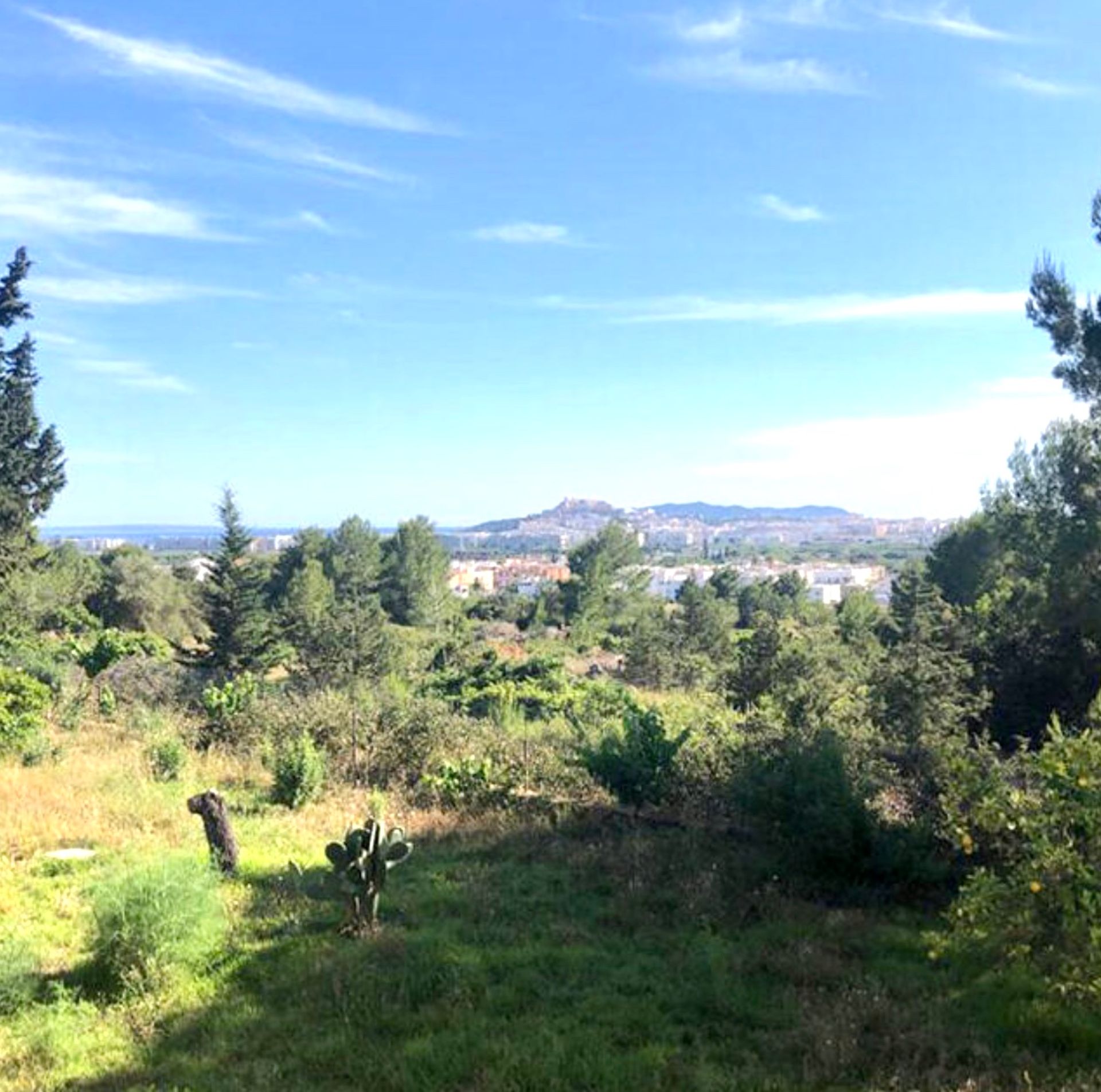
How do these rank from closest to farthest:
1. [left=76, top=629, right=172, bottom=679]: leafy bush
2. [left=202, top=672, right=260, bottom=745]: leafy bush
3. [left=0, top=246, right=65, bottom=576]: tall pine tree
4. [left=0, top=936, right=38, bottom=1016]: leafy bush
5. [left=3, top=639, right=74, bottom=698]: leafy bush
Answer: [left=0, top=936, right=38, bottom=1016]: leafy bush, [left=202, top=672, right=260, bottom=745]: leafy bush, [left=3, top=639, right=74, bottom=698]: leafy bush, [left=76, top=629, right=172, bottom=679]: leafy bush, [left=0, top=246, right=65, bottom=576]: tall pine tree

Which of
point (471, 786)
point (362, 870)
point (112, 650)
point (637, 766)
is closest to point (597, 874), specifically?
point (637, 766)

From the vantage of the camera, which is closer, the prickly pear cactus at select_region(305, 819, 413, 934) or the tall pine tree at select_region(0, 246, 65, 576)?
the prickly pear cactus at select_region(305, 819, 413, 934)

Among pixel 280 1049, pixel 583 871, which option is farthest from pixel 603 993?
pixel 583 871

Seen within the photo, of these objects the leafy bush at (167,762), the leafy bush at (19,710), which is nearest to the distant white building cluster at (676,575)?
the leafy bush at (19,710)

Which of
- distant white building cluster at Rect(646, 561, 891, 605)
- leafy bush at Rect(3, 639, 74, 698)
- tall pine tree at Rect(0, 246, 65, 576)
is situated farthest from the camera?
distant white building cluster at Rect(646, 561, 891, 605)

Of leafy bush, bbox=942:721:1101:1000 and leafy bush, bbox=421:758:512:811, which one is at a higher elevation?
leafy bush, bbox=942:721:1101:1000

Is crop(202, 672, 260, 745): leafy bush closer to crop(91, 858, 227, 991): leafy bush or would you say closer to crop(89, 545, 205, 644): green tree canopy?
crop(91, 858, 227, 991): leafy bush

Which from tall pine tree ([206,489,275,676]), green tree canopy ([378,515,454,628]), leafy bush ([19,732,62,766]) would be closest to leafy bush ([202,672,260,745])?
leafy bush ([19,732,62,766])

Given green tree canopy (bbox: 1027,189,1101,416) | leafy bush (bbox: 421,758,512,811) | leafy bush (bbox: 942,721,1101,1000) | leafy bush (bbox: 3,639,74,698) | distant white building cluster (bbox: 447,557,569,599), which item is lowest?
distant white building cluster (bbox: 447,557,569,599)

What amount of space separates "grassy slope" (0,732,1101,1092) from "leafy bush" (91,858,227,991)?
0.17 m

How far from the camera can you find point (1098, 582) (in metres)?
10.7

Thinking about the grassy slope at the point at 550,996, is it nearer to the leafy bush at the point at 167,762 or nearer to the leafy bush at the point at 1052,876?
the leafy bush at the point at 1052,876

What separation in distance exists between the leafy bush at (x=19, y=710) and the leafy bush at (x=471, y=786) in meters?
4.81

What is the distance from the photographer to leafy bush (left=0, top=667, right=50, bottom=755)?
1009cm
